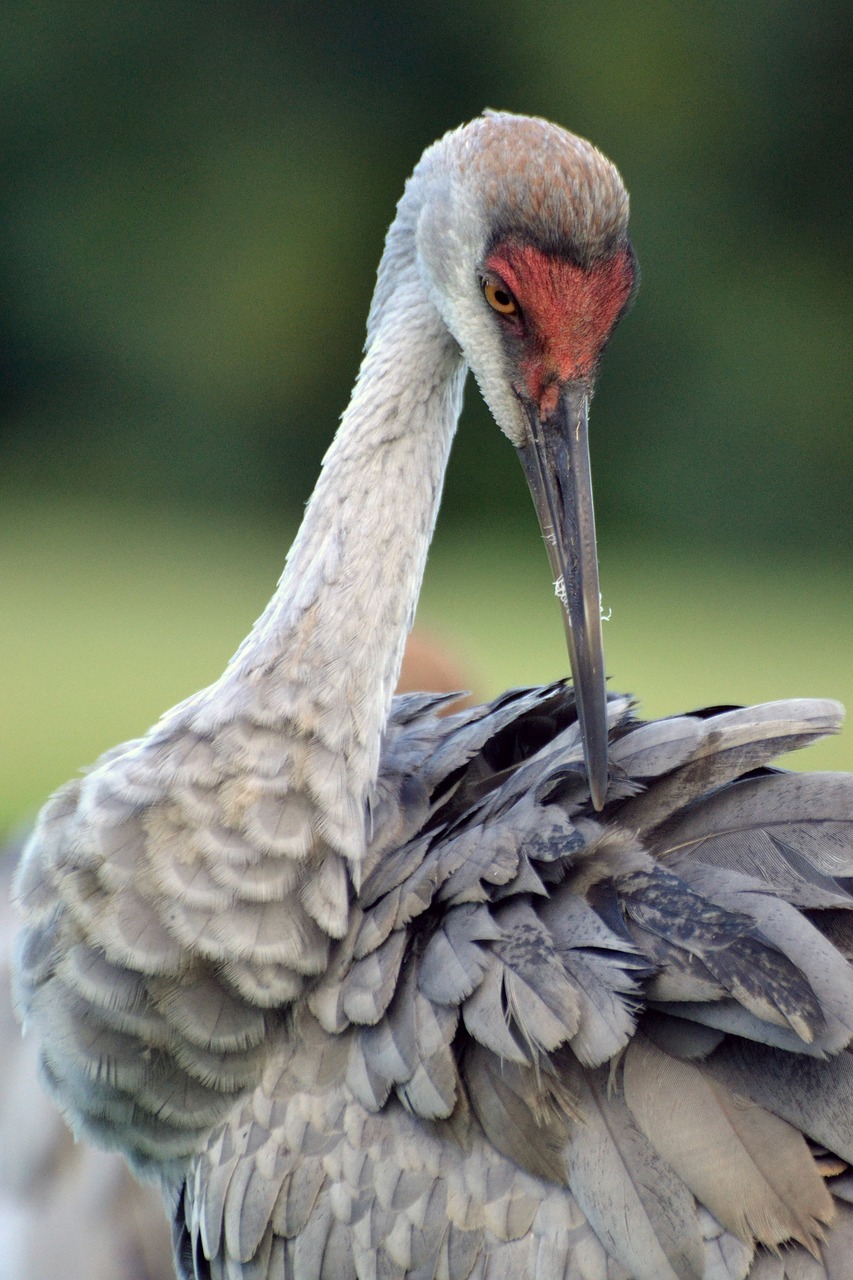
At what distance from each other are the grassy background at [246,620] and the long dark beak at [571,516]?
4.69 m

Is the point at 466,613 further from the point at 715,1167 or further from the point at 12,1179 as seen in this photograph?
the point at 715,1167

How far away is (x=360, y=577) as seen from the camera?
6.58ft

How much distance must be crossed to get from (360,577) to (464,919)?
1.65ft

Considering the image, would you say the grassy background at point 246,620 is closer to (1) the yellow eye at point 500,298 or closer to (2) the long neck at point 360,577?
(2) the long neck at point 360,577

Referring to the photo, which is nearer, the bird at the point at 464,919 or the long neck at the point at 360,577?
the bird at the point at 464,919

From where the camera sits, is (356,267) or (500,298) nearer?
(500,298)

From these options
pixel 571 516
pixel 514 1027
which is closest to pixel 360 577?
pixel 571 516

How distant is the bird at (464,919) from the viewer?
164 cm

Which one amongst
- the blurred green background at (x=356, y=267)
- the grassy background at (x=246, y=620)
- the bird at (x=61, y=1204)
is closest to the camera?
the bird at (x=61, y=1204)

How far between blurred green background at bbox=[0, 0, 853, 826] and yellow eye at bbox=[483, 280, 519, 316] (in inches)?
327

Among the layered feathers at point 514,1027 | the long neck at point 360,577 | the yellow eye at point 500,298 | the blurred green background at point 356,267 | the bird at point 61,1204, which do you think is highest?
the blurred green background at point 356,267

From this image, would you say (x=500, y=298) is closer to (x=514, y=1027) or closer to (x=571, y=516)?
(x=571, y=516)

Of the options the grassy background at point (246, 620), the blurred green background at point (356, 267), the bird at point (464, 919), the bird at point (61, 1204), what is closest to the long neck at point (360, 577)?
the bird at point (464, 919)

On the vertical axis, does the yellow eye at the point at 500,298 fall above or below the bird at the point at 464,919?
above
